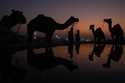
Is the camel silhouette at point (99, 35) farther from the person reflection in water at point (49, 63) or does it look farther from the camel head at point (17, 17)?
the person reflection in water at point (49, 63)

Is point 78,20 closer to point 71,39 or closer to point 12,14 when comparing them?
point 71,39

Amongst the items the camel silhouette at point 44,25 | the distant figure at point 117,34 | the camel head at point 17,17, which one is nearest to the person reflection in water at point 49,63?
the distant figure at point 117,34

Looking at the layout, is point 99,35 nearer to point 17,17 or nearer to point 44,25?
point 44,25

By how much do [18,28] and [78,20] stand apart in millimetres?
5464

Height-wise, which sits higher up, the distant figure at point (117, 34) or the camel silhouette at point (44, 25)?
the camel silhouette at point (44, 25)

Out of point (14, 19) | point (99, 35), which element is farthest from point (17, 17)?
point (99, 35)

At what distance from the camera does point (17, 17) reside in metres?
27.2

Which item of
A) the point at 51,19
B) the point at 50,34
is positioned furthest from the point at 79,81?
the point at 51,19

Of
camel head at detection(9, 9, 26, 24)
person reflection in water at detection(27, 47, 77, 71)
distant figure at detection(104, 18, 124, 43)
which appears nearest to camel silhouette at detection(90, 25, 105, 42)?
distant figure at detection(104, 18, 124, 43)

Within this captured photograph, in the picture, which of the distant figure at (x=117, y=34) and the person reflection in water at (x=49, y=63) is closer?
the person reflection in water at (x=49, y=63)

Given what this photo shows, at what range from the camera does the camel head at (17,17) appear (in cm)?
2699

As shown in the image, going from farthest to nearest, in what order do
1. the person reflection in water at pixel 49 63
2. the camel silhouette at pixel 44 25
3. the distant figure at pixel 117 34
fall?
the camel silhouette at pixel 44 25 < the distant figure at pixel 117 34 < the person reflection in water at pixel 49 63

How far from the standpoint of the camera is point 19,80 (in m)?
4.57

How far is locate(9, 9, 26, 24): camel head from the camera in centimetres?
2699
